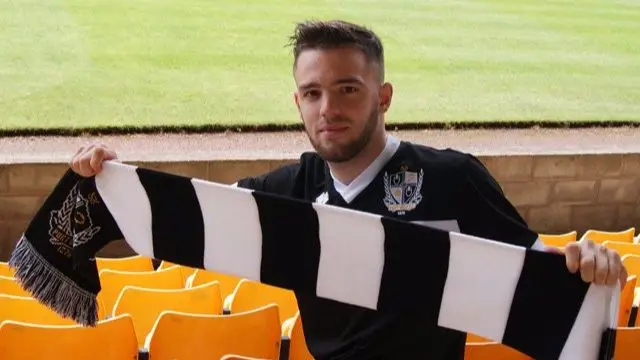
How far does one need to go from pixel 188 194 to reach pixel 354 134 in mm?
567

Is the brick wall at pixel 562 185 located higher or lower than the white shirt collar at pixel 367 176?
higher

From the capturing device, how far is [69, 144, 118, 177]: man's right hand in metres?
2.77

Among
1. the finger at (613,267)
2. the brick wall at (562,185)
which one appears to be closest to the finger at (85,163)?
the finger at (613,267)

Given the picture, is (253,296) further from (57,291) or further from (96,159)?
(96,159)

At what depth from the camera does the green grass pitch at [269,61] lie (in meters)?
11.8

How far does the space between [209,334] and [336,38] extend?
4.74 feet

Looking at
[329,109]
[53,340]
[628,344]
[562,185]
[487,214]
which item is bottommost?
[53,340]

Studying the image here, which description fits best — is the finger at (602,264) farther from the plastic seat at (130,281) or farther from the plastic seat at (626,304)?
the plastic seat at (130,281)

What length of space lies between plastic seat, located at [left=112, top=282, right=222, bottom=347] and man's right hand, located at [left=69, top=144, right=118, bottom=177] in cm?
125

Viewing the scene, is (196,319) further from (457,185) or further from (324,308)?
(457,185)

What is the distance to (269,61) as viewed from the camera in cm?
1468

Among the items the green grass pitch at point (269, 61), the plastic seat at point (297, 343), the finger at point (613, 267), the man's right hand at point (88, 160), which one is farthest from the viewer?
the green grass pitch at point (269, 61)

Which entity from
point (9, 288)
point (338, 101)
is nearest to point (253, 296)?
point (9, 288)

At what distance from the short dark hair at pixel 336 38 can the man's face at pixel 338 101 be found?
20 mm
